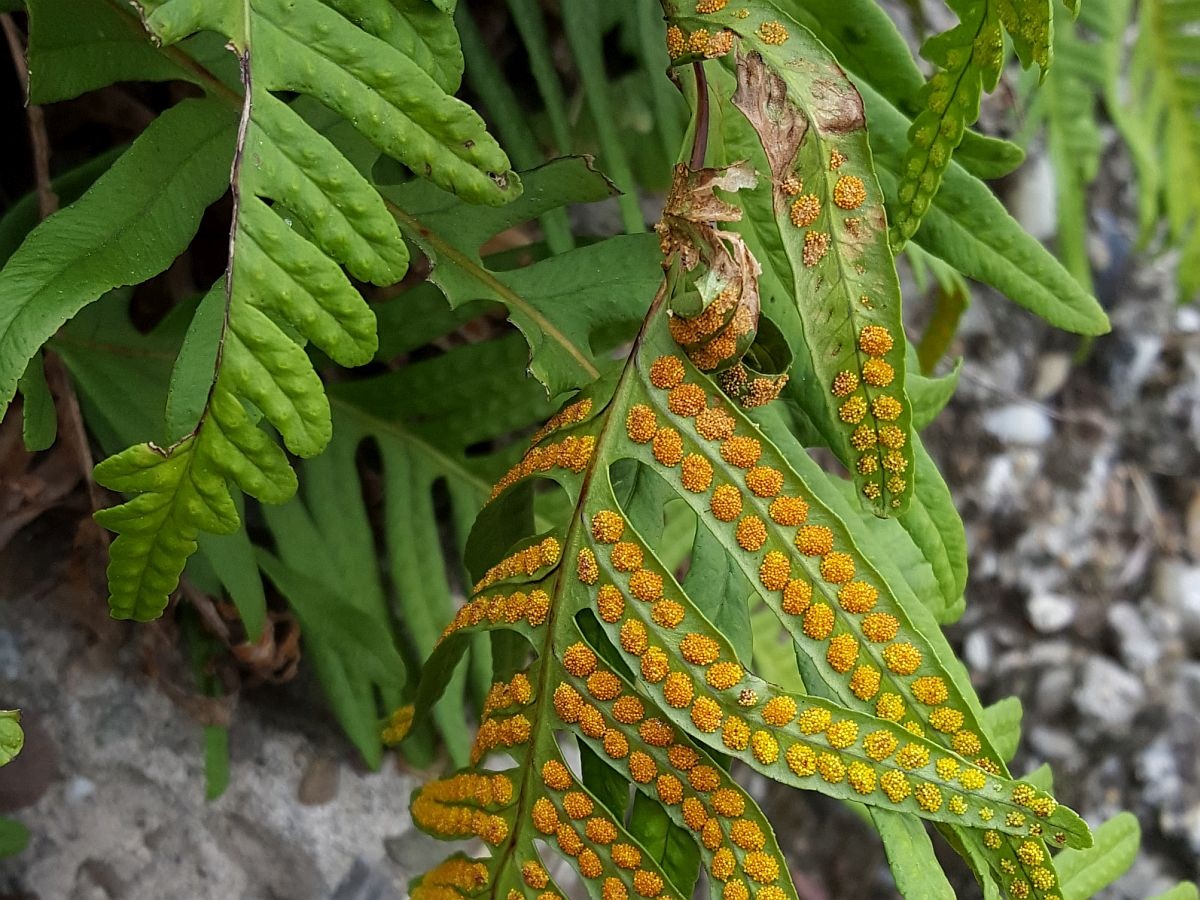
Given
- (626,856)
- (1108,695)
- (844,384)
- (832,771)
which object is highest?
(844,384)

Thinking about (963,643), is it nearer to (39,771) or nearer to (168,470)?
(39,771)

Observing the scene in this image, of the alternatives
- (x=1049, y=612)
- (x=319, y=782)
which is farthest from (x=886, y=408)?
(x=1049, y=612)

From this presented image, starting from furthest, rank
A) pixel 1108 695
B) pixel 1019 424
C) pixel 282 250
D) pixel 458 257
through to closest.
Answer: pixel 1019 424, pixel 1108 695, pixel 458 257, pixel 282 250

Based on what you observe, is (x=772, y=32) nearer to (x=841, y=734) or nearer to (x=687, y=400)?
(x=687, y=400)

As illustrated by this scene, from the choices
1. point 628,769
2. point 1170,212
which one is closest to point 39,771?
point 628,769

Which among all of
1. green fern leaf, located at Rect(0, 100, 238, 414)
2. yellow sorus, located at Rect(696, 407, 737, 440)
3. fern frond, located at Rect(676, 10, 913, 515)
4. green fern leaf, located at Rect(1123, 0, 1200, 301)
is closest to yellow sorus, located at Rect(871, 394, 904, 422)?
fern frond, located at Rect(676, 10, 913, 515)

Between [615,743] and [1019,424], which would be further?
[1019,424]
